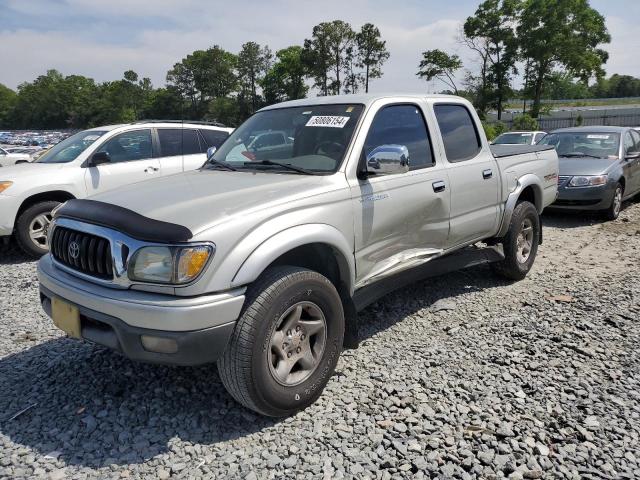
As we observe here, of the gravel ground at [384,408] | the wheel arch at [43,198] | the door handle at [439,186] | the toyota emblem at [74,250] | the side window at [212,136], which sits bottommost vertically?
the gravel ground at [384,408]

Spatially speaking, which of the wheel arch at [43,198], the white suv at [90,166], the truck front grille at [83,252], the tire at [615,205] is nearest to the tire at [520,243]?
the truck front grille at [83,252]

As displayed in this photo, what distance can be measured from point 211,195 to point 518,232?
3.45 metres

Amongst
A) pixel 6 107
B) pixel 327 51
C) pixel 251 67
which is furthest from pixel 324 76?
pixel 6 107

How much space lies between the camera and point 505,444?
2652 mm

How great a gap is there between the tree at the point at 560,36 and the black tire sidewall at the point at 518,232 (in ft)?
132

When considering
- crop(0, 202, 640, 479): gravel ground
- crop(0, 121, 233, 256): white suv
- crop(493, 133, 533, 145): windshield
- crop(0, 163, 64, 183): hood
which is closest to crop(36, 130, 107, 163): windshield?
crop(0, 121, 233, 256): white suv

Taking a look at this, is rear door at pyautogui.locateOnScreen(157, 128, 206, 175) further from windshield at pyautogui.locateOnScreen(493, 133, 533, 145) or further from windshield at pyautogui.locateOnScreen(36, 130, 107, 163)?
windshield at pyautogui.locateOnScreen(493, 133, 533, 145)

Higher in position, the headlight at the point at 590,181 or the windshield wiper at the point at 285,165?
the windshield wiper at the point at 285,165

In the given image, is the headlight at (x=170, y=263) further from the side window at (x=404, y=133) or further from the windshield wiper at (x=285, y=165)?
the side window at (x=404, y=133)

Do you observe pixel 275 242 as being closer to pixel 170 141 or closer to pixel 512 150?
pixel 512 150

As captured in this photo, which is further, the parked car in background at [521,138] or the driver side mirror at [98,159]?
the parked car in background at [521,138]

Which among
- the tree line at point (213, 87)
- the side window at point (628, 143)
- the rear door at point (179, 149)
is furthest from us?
the tree line at point (213, 87)

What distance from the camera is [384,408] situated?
302cm

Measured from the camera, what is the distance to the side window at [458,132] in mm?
4320
